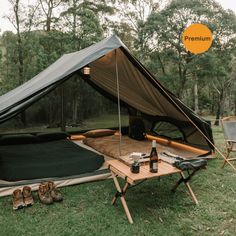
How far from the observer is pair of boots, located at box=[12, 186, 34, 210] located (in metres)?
2.48

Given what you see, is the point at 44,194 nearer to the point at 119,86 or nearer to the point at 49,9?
the point at 119,86

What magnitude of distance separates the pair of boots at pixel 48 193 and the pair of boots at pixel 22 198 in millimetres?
103

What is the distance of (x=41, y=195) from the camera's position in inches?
104

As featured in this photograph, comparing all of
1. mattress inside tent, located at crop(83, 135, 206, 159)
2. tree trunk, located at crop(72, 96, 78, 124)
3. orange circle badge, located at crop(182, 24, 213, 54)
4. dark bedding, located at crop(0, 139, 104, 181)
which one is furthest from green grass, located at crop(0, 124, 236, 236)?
orange circle badge, located at crop(182, 24, 213, 54)

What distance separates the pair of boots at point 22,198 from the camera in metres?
2.48

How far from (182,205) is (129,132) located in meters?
2.63

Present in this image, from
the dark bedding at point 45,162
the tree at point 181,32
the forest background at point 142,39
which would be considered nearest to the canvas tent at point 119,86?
the dark bedding at point 45,162

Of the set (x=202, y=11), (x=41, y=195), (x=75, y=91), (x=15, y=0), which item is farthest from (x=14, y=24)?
(x=41, y=195)

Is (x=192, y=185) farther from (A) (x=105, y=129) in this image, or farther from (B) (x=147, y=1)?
(B) (x=147, y=1)

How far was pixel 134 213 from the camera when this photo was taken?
238cm

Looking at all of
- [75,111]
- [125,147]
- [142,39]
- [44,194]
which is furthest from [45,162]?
[142,39]

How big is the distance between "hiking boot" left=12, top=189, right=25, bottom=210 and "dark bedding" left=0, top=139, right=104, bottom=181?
0.34 metres

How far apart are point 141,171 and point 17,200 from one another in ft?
4.07

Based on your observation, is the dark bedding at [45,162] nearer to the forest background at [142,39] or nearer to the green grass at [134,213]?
the green grass at [134,213]
